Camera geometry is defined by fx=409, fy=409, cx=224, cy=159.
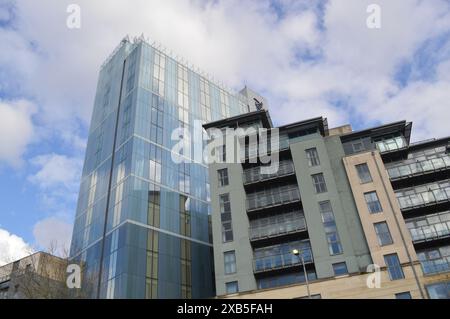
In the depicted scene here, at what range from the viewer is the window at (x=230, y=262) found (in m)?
42.2

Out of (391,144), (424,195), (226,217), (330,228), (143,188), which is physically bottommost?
(330,228)

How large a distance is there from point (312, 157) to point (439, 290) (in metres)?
18.4

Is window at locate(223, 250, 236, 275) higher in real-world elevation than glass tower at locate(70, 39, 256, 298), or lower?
lower

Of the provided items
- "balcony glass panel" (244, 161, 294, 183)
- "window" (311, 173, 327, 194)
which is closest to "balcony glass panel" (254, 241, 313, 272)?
"window" (311, 173, 327, 194)

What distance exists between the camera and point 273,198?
45969 millimetres

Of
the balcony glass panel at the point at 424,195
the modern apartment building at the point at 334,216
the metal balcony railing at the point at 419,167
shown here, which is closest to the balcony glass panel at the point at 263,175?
the modern apartment building at the point at 334,216

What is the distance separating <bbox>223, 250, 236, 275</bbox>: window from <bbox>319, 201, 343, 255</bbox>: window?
985 centimetres

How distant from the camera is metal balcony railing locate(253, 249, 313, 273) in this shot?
40.9 m

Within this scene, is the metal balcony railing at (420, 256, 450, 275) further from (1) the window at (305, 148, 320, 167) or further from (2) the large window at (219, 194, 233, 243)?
(2) the large window at (219, 194, 233, 243)

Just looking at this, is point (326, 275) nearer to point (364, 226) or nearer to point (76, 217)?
point (364, 226)

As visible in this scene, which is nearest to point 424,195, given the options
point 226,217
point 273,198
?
point 273,198

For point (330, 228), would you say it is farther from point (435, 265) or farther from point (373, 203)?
point (435, 265)

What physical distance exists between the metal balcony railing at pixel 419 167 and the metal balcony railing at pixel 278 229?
11.3 meters
